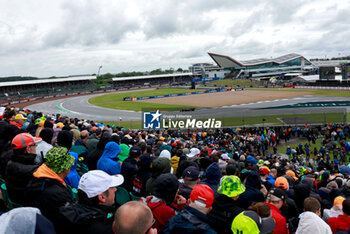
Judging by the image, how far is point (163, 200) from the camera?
3137 mm

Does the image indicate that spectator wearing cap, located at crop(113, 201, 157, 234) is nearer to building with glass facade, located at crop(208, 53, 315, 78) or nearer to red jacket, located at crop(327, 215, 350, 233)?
red jacket, located at crop(327, 215, 350, 233)

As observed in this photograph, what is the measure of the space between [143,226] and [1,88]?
102 m

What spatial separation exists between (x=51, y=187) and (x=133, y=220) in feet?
5.04

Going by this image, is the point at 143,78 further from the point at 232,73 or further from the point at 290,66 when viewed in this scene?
the point at 290,66

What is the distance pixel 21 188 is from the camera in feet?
11.5

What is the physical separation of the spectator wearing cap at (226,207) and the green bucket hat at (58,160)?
2047 millimetres

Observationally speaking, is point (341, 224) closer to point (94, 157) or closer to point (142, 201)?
point (142, 201)

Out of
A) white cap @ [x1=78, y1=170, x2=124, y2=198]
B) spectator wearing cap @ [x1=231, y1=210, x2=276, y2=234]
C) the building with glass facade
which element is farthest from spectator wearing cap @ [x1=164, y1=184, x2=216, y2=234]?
the building with glass facade

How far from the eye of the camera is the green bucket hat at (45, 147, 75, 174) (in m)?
3.40

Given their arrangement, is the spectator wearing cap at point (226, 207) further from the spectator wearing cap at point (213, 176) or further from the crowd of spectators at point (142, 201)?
the spectator wearing cap at point (213, 176)

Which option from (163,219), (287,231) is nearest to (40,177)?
(163,219)
